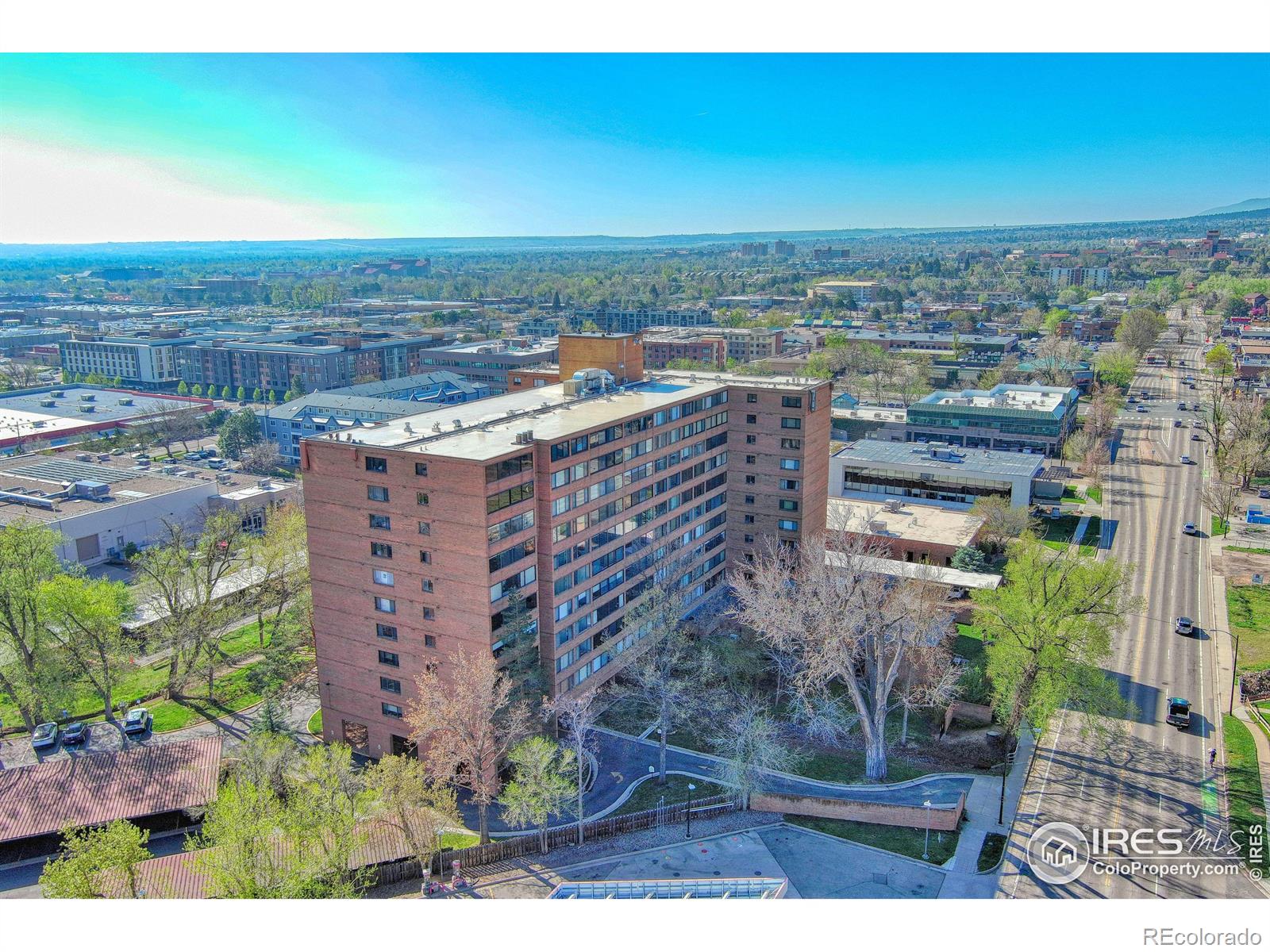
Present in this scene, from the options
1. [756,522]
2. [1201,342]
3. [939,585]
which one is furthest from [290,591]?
[1201,342]

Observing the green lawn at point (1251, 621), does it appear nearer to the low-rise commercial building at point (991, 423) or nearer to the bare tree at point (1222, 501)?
the bare tree at point (1222, 501)

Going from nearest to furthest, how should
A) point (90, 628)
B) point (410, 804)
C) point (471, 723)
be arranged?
point (410, 804)
point (471, 723)
point (90, 628)

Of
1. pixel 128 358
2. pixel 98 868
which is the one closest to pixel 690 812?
pixel 98 868

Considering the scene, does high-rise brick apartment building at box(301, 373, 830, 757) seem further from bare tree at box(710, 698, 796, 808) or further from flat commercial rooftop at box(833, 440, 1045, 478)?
flat commercial rooftop at box(833, 440, 1045, 478)

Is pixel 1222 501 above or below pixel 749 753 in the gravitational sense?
above

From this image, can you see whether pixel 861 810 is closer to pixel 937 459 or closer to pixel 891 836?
pixel 891 836
